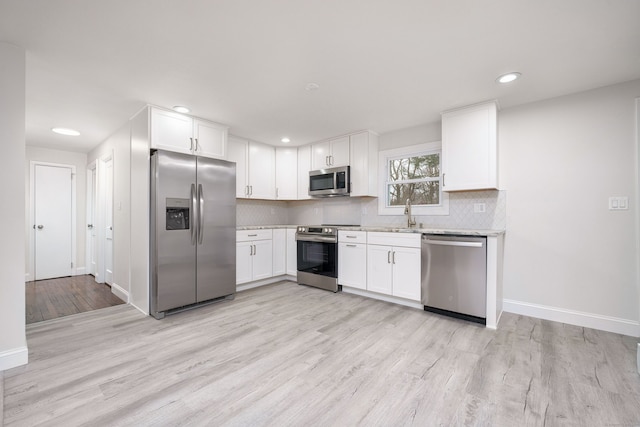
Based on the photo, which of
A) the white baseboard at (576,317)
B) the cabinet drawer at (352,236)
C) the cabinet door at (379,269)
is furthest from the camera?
the cabinet drawer at (352,236)

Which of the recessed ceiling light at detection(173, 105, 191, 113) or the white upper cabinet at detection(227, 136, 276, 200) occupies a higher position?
the recessed ceiling light at detection(173, 105, 191, 113)

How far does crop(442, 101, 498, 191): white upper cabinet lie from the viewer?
3.01 metres

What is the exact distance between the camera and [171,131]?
3.22 m

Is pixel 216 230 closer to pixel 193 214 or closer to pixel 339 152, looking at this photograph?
pixel 193 214

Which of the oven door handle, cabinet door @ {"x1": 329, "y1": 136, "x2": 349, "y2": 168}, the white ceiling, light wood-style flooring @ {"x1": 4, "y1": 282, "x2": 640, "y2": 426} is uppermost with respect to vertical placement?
the white ceiling

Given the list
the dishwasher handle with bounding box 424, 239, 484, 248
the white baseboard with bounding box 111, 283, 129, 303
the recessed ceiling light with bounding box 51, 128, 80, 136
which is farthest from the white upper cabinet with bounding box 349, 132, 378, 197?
the recessed ceiling light with bounding box 51, 128, 80, 136

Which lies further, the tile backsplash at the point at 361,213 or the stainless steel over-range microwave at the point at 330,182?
the stainless steel over-range microwave at the point at 330,182

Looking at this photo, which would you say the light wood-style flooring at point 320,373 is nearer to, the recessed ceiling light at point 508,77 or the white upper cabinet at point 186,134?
the white upper cabinet at point 186,134

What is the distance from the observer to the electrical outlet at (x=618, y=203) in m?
2.58

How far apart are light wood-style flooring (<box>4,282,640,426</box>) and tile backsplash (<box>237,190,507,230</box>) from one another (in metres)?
1.18

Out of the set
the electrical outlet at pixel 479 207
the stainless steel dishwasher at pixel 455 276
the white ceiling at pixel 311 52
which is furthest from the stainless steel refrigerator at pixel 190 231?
the electrical outlet at pixel 479 207

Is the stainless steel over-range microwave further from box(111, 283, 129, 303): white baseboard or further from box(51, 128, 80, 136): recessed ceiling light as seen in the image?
box(51, 128, 80, 136): recessed ceiling light

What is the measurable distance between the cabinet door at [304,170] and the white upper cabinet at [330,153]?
0.37 feet

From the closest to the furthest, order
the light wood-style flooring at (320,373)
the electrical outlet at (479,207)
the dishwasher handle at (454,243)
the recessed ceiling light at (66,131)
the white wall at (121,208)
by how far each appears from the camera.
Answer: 1. the light wood-style flooring at (320,373)
2. the dishwasher handle at (454,243)
3. the electrical outlet at (479,207)
4. the white wall at (121,208)
5. the recessed ceiling light at (66,131)
